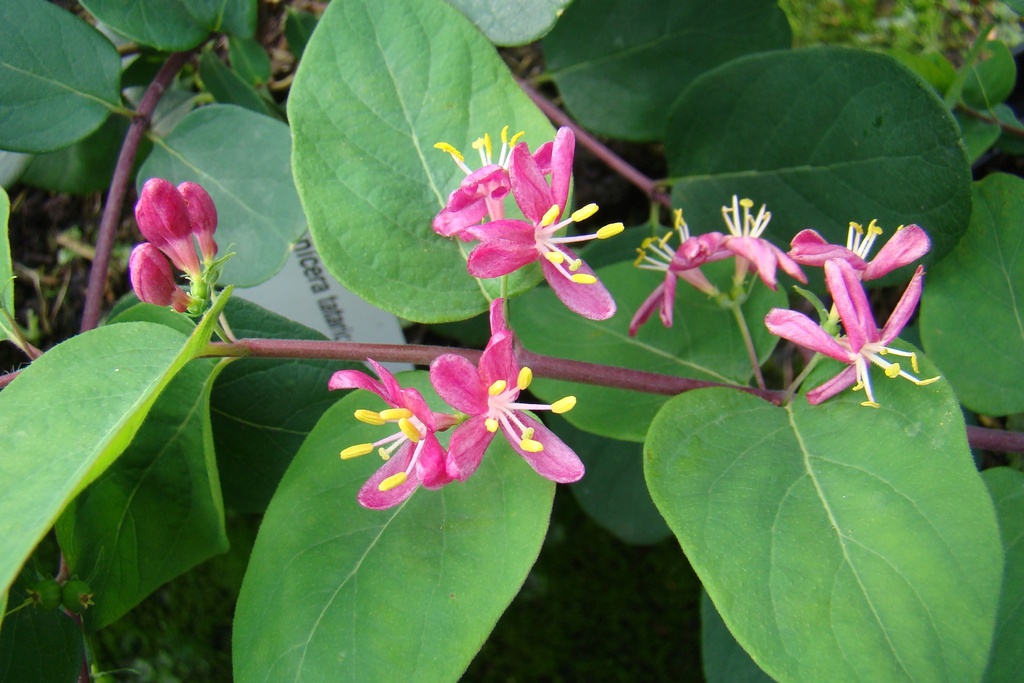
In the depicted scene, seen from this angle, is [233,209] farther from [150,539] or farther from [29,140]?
[150,539]

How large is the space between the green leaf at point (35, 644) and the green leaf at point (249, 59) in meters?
0.77

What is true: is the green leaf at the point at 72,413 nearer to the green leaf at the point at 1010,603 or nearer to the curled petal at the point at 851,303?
the curled petal at the point at 851,303

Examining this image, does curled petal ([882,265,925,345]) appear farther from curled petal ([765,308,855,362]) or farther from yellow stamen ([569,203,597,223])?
yellow stamen ([569,203,597,223])

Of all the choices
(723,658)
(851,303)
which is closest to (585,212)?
(851,303)

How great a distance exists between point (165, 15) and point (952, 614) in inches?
43.2

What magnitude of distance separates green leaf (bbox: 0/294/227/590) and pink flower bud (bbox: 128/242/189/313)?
0.12 ft

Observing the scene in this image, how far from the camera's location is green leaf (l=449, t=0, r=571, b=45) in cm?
84

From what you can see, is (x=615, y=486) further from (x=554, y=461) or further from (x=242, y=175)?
(x=242, y=175)

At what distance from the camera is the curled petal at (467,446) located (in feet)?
2.02

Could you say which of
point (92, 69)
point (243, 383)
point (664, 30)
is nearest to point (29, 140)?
point (92, 69)

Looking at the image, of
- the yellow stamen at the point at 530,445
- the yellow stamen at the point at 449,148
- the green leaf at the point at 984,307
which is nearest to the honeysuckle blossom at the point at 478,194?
the yellow stamen at the point at 449,148

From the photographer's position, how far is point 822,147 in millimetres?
985

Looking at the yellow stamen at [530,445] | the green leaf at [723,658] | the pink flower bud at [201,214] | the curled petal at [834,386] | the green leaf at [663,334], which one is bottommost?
the green leaf at [723,658]

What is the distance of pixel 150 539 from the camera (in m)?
0.86
